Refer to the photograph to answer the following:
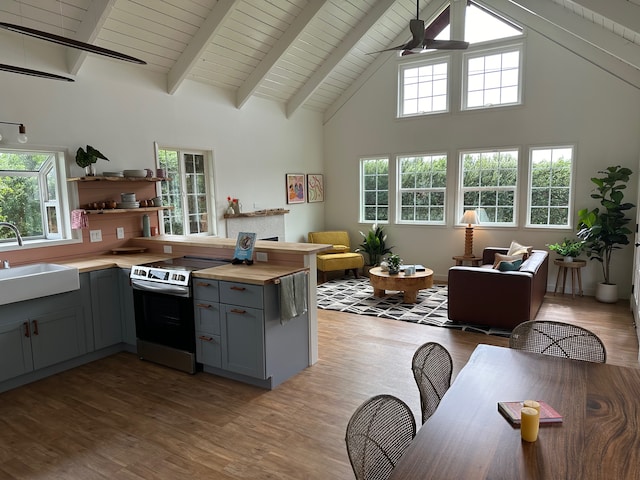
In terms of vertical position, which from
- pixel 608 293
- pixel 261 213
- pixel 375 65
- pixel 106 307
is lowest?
pixel 608 293

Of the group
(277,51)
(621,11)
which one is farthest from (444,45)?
(277,51)

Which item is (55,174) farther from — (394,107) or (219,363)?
(394,107)

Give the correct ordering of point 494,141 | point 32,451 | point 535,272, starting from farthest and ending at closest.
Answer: point 494,141, point 535,272, point 32,451

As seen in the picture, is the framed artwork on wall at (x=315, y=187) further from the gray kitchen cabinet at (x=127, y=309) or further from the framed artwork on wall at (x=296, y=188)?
the gray kitchen cabinet at (x=127, y=309)

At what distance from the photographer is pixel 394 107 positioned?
7094 millimetres

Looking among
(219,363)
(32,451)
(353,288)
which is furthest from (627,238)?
(32,451)

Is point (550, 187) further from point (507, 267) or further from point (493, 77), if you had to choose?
point (507, 267)

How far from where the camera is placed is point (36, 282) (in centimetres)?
320

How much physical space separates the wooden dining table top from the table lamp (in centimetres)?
470

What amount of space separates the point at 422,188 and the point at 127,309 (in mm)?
5008

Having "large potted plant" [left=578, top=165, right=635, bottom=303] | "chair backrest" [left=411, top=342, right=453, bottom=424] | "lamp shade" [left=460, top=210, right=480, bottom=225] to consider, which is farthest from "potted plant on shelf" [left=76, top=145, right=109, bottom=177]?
"large potted plant" [left=578, top=165, right=635, bottom=303]

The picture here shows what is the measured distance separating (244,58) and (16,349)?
409 cm

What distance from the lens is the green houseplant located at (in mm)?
7281

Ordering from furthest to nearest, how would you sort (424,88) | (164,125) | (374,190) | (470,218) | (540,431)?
(374,190) < (424,88) < (470,218) < (164,125) < (540,431)
